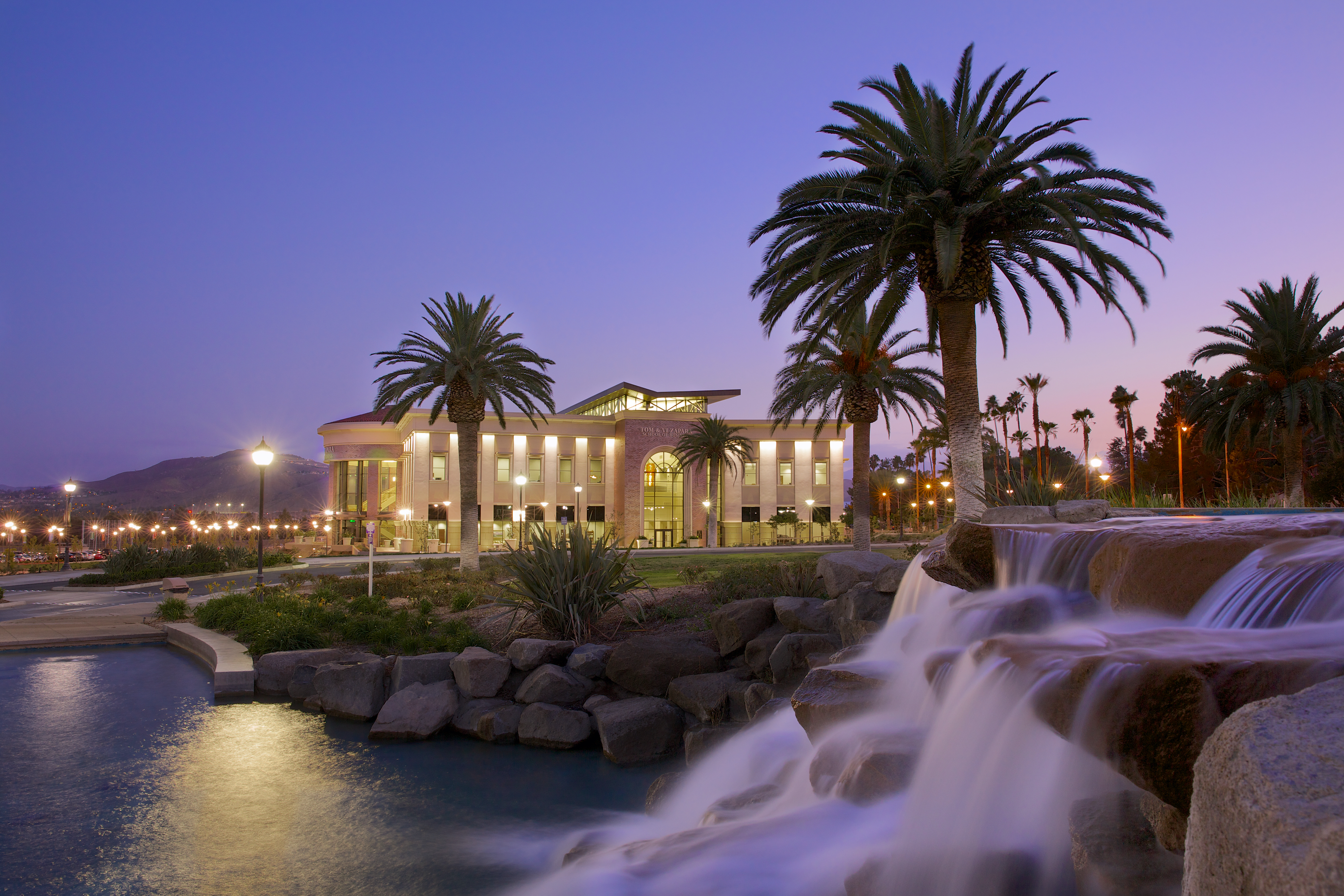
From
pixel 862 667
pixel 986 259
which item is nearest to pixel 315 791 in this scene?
pixel 862 667

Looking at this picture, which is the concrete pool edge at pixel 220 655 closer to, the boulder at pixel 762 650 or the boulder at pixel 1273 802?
the boulder at pixel 762 650

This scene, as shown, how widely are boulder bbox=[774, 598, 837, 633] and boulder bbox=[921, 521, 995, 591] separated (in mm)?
3530

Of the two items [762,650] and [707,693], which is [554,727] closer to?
[707,693]

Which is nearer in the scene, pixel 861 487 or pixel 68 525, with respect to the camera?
pixel 861 487

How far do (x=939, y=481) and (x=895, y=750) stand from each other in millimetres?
70529

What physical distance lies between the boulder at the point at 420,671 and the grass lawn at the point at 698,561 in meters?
6.06

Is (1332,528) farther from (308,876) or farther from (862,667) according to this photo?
(308,876)

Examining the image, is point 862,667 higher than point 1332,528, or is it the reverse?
point 1332,528

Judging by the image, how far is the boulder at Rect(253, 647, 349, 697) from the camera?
39.4ft

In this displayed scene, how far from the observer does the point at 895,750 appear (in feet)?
17.3

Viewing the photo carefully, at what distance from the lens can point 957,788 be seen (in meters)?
4.71

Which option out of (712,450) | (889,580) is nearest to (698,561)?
(889,580)

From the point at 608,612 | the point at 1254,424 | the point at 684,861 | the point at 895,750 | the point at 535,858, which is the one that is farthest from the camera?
the point at 1254,424

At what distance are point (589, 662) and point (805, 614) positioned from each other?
117 inches
